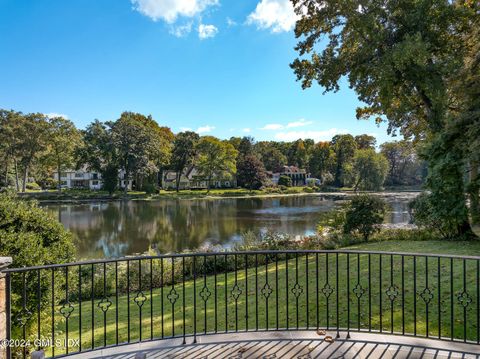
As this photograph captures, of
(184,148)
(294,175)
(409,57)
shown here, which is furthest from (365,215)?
(294,175)

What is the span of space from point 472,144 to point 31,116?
50010 millimetres

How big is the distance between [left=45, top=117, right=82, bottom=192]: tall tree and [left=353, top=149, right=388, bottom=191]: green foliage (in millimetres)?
50035

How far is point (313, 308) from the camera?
6.09m

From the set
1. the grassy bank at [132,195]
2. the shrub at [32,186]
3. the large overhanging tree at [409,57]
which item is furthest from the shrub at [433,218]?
the shrub at [32,186]

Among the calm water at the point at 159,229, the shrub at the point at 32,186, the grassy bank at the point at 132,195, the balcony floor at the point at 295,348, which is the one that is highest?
the shrub at the point at 32,186

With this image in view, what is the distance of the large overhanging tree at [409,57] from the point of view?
38.0 ft

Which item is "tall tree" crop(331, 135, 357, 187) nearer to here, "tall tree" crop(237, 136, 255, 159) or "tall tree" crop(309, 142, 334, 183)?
"tall tree" crop(309, 142, 334, 183)

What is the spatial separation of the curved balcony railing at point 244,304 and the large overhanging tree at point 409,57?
14.4 feet

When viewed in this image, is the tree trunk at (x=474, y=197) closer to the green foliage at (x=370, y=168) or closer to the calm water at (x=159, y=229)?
the calm water at (x=159, y=229)

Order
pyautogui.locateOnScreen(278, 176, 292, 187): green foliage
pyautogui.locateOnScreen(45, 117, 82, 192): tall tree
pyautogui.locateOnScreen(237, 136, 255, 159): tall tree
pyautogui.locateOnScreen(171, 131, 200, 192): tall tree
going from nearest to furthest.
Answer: pyautogui.locateOnScreen(45, 117, 82, 192): tall tree → pyautogui.locateOnScreen(171, 131, 200, 192): tall tree → pyautogui.locateOnScreen(278, 176, 292, 187): green foliage → pyautogui.locateOnScreen(237, 136, 255, 159): tall tree

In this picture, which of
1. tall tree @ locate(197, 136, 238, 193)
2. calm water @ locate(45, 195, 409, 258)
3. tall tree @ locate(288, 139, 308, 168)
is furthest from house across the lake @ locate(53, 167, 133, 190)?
tall tree @ locate(288, 139, 308, 168)

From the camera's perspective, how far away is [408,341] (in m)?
3.65

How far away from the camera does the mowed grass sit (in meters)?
3.93

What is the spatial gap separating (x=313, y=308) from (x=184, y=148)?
53657 millimetres
